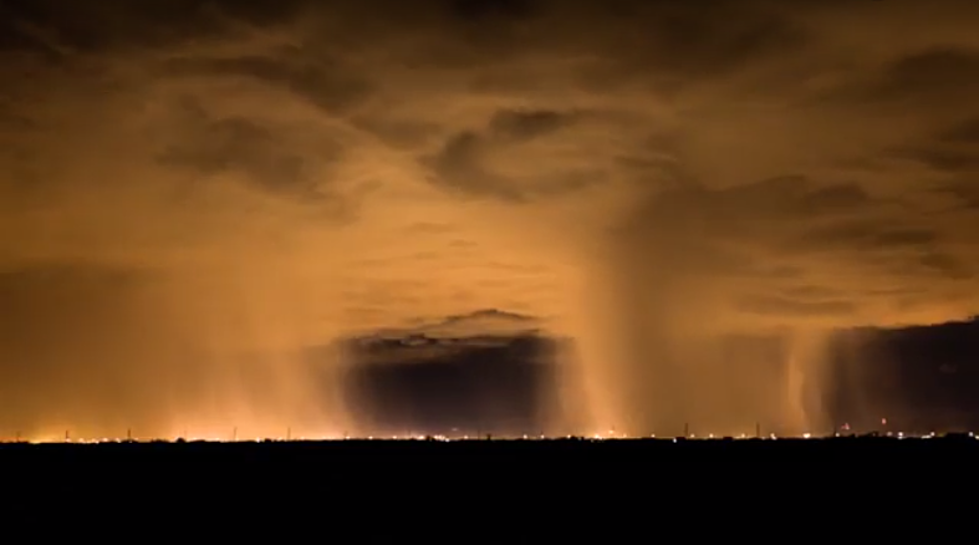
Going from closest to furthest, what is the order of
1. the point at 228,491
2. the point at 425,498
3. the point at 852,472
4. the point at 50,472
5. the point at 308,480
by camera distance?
the point at 425,498
the point at 228,491
the point at 308,480
the point at 852,472
the point at 50,472

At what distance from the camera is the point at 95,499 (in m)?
64.0

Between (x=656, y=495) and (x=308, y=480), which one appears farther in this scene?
(x=308, y=480)

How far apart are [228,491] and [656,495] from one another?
95.1 ft

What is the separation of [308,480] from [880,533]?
4953 centimetres

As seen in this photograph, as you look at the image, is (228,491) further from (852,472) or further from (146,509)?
(852,472)

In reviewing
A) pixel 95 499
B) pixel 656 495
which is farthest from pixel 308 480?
pixel 656 495

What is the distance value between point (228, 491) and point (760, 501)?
35.3 meters

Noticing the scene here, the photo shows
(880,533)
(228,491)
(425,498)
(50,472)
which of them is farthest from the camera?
(50,472)

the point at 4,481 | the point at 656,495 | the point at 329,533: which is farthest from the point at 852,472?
the point at 4,481

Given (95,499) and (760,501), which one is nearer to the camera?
(760,501)

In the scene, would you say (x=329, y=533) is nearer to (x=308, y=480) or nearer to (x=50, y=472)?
(x=308, y=480)

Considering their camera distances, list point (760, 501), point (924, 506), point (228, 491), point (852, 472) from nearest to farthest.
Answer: point (924, 506)
point (760, 501)
point (228, 491)
point (852, 472)

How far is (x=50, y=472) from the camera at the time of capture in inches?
3841

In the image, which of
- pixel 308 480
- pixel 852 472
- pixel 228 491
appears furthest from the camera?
pixel 852 472
